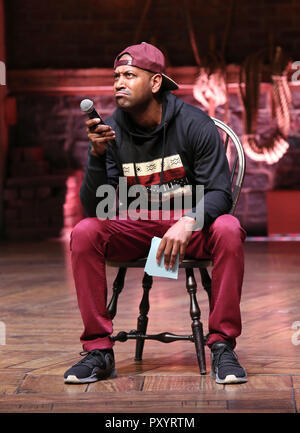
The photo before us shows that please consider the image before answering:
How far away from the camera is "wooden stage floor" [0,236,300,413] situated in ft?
7.22

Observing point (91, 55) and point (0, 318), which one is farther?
point (91, 55)

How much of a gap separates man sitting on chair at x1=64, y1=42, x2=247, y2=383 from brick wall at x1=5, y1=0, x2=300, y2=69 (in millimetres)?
5082

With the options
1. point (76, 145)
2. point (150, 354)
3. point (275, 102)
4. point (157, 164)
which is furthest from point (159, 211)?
point (76, 145)

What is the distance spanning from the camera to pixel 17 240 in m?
7.31

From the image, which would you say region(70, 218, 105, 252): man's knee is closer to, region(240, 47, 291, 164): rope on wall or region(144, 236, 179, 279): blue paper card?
region(144, 236, 179, 279): blue paper card

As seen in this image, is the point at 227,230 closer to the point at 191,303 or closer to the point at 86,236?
the point at 191,303

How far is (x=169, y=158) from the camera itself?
8.59ft

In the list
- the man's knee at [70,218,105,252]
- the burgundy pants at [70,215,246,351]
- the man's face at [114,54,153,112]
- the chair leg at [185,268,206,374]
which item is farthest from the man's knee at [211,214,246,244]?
the man's face at [114,54,153,112]

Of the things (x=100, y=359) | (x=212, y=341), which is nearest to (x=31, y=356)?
(x=100, y=359)

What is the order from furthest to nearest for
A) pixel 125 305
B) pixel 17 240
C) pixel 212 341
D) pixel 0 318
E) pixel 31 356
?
pixel 17 240, pixel 125 305, pixel 0 318, pixel 31 356, pixel 212 341

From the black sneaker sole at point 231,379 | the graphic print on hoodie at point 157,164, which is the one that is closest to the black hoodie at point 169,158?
the graphic print on hoodie at point 157,164

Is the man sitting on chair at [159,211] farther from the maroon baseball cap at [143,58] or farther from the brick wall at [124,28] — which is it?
the brick wall at [124,28]

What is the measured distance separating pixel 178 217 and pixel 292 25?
17.7 feet

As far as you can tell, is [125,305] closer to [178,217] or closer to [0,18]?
[178,217]
